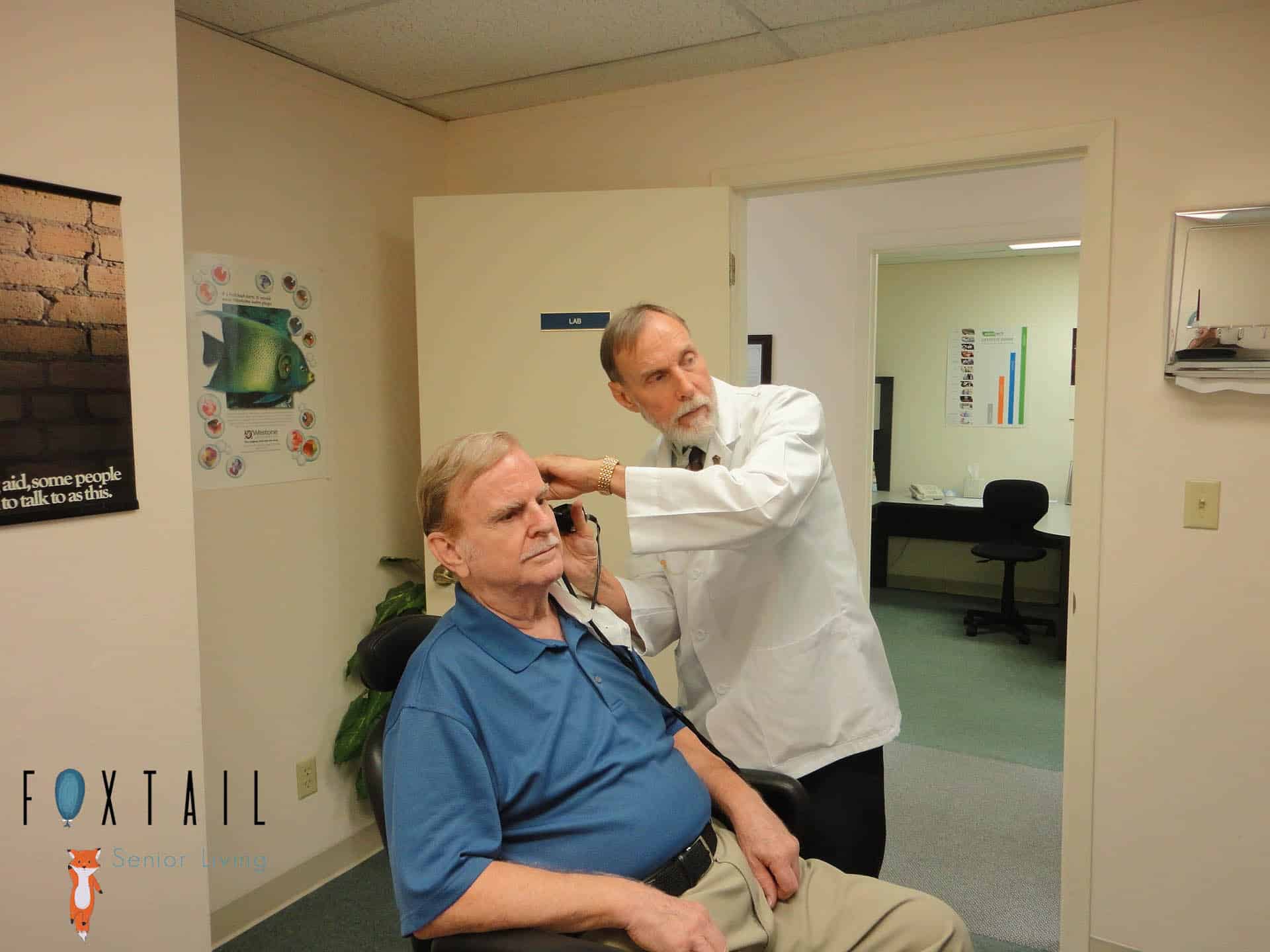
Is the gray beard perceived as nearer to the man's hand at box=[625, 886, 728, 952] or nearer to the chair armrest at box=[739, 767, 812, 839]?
the chair armrest at box=[739, 767, 812, 839]

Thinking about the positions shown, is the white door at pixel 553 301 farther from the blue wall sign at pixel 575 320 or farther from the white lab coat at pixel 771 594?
the white lab coat at pixel 771 594

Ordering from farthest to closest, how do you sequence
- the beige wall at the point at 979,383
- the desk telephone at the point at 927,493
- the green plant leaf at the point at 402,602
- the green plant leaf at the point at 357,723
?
1. the desk telephone at the point at 927,493
2. the beige wall at the point at 979,383
3. the green plant leaf at the point at 402,602
4. the green plant leaf at the point at 357,723

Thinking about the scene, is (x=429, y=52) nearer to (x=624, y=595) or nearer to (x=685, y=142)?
(x=685, y=142)

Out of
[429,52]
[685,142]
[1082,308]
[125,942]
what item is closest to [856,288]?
[685,142]

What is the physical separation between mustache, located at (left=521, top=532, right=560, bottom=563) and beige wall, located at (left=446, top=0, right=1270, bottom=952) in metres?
1.63

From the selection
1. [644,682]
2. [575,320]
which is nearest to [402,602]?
[575,320]

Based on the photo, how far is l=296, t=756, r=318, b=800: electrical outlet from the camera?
111 inches

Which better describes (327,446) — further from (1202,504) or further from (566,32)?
(1202,504)

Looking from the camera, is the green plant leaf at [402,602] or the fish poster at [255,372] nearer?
the fish poster at [255,372]

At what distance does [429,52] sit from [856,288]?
2545 mm

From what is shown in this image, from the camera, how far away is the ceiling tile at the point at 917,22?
2299 millimetres

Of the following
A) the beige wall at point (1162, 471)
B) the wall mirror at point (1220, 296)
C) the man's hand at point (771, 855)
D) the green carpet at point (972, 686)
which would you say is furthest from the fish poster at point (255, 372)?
the green carpet at point (972, 686)

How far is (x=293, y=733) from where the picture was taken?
2.80 m

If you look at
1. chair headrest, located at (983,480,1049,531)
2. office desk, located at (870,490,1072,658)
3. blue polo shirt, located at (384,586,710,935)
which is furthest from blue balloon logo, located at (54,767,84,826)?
office desk, located at (870,490,1072,658)
